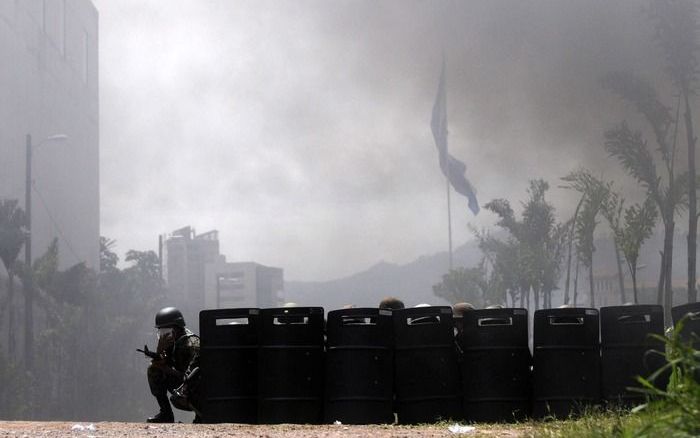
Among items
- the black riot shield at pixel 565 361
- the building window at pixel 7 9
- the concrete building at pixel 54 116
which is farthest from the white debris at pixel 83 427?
the building window at pixel 7 9

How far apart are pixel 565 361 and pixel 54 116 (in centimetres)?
9012

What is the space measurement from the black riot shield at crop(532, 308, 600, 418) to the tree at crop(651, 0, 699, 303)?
40.8 m

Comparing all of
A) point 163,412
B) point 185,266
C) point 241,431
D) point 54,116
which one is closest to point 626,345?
point 241,431

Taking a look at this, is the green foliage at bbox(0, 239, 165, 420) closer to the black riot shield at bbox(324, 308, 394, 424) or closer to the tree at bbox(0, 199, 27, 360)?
the tree at bbox(0, 199, 27, 360)

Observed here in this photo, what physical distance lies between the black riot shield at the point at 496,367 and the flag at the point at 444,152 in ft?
193

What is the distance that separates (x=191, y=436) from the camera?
925cm

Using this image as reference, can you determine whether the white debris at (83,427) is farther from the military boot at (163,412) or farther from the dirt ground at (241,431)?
the military boot at (163,412)

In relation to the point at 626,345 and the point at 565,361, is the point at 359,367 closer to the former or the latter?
the point at 565,361

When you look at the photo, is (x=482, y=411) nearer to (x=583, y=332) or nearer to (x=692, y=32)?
(x=583, y=332)

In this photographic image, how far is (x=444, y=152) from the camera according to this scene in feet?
231

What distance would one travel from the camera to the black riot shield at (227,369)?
1096 cm

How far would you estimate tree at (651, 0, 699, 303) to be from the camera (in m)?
53.0

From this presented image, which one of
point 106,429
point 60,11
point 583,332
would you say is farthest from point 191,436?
point 60,11

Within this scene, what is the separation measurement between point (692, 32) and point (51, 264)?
1490 inches
